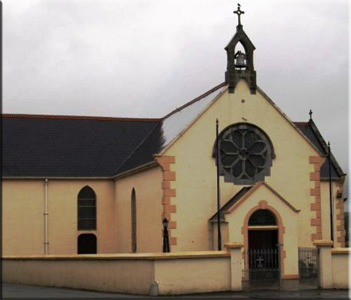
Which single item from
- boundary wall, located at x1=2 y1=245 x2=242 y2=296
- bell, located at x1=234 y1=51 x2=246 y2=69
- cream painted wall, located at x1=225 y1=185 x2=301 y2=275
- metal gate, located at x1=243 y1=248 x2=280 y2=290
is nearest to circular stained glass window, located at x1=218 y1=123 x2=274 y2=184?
cream painted wall, located at x1=225 y1=185 x2=301 y2=275

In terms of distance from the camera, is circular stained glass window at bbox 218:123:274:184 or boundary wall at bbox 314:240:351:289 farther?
circular stained glass window at bbox 218:123:274:184

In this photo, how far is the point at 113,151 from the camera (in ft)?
149

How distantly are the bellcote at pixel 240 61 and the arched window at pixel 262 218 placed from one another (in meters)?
6.27

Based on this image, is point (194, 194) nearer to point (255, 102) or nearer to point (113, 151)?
point (255, 102)

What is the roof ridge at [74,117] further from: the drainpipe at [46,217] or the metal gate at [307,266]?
the metal gate at [307,266]

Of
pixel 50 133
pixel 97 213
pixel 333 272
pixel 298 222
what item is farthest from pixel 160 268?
pixel 50 133

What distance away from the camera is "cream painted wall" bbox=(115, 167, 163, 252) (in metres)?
35.4

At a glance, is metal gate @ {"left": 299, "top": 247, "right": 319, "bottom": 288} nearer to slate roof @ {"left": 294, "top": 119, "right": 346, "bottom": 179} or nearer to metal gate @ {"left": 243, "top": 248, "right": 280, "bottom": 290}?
metal gate @ {"left": 243, "top": 248, "right": 280, "bottom": 290}

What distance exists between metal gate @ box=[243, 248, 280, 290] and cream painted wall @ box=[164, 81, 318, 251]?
3.03 meters

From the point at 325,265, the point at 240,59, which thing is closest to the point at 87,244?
the point at 240,59

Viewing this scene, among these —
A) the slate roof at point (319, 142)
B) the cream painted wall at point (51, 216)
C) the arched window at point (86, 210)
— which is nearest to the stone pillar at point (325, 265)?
the slate roof at point (319, 142)

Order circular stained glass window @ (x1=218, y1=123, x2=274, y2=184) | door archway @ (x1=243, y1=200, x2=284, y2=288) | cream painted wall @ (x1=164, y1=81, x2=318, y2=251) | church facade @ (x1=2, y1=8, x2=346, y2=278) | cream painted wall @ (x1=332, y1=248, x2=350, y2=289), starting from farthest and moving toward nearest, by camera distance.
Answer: circular stained glass window @ (x1=218, y1=123, x2=274, y2=184) → cream painted wall @ (x1=164, y1=81, x2=318, y2=251) → church facade @ (x1=2, y1=8, x2=346, y2=278) → door archway @ (x1=243, y1=200, x2=284, y2=288) → cream painted wall @ (x1=332, y1=248, x2=350, y2=289)

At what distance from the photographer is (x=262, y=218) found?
1332 inches

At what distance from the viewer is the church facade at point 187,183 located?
113ft
